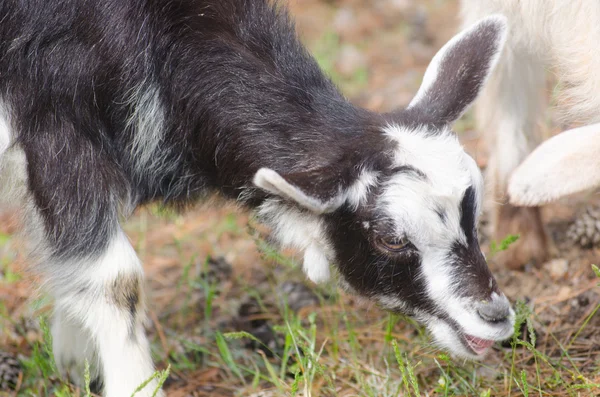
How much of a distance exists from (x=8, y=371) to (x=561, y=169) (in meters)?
2.44

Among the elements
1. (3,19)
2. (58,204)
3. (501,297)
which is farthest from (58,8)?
(501,297)

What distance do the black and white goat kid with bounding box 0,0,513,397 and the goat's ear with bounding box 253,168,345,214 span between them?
1 centimetres

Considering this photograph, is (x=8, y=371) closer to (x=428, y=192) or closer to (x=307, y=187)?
(x=307, y=187)

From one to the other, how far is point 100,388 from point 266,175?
1508 mm

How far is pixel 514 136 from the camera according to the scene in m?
4.47

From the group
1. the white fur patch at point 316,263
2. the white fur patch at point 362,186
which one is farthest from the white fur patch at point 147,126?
the white fur patch at point 362,186

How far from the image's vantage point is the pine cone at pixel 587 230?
4422mm

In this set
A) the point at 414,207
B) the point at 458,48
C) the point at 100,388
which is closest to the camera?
the point at 414,207

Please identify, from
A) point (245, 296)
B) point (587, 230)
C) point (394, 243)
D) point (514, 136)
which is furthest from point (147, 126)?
point (587, 230)

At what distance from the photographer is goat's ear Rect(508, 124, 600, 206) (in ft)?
10.0

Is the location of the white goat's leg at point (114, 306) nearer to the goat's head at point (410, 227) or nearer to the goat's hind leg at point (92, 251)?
the goat's hind leg at point (92, 251)

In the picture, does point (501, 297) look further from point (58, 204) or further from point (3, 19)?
point (3, 19)

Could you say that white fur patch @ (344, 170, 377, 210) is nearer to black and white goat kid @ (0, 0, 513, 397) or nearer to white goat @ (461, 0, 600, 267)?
black and white goat kid @ (0, 0, 513, 397)

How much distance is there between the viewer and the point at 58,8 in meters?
3.31
